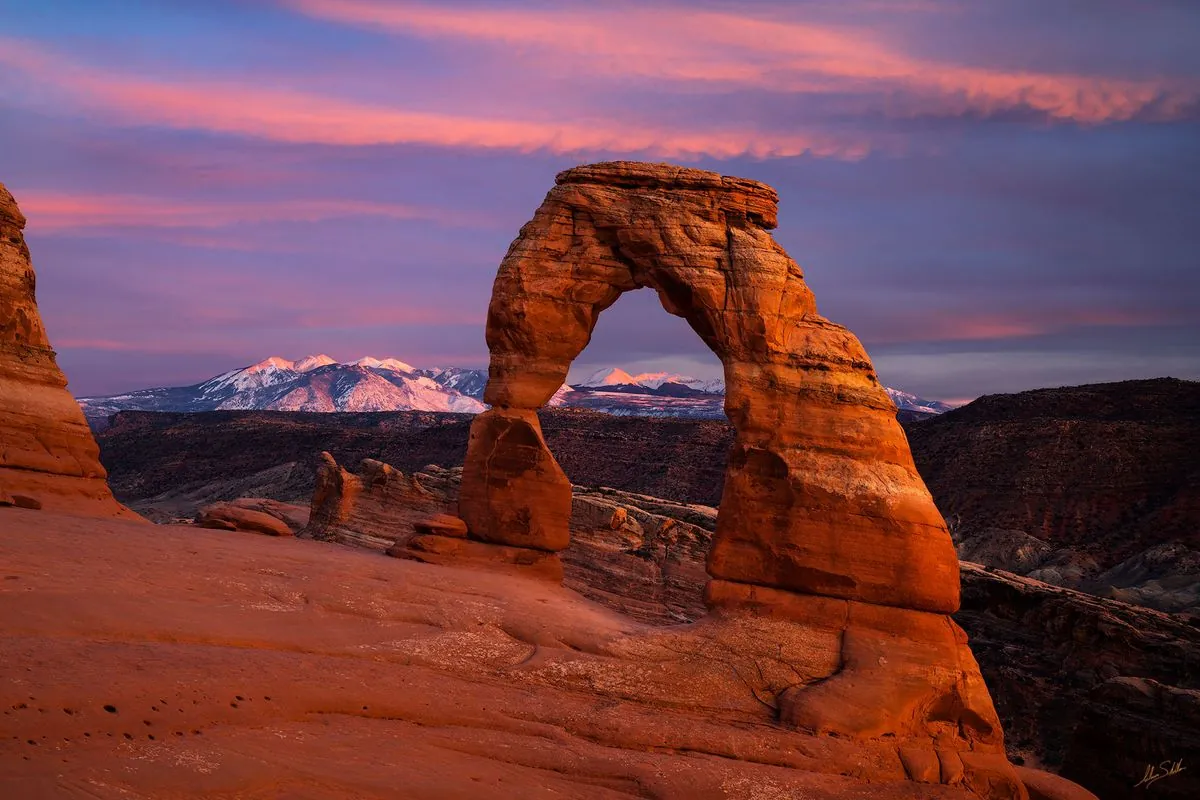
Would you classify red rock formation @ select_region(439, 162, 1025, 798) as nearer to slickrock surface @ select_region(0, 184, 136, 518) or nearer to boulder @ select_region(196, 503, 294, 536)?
boulder @ select_region(196, 503, 294, 536)

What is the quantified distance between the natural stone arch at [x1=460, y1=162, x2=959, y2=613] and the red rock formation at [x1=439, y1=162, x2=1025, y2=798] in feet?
0.12

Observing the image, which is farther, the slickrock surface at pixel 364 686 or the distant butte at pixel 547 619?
Result: the distant butte at pixel 547 619

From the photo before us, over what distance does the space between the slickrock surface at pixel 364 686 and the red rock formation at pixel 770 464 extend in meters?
0.57

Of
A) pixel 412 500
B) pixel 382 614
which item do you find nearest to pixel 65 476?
pixel 412 500

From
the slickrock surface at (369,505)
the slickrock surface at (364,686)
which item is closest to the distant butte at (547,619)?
the slickrock surface at (364,686)

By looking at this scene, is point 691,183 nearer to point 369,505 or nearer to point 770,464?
point 770,464

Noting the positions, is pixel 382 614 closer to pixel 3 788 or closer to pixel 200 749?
pixel 200 749

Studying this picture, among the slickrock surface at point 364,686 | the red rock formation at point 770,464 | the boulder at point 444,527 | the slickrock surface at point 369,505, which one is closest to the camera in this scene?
the slickrock surface at point 364,686

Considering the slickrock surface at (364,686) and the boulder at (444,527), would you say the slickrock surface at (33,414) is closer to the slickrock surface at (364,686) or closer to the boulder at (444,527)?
the slickrock surface at (364,686)

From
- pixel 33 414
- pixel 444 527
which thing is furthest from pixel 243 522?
pixel 444 527

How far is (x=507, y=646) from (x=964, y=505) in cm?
4937

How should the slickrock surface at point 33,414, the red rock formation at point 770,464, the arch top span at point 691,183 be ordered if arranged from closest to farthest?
1. the red rock formation at point 770,464
2. the arch top span at point 691,183
3. the slickrock surface at point 33,414

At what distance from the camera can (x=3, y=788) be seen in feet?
31.3

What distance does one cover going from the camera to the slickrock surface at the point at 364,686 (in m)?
11.8
